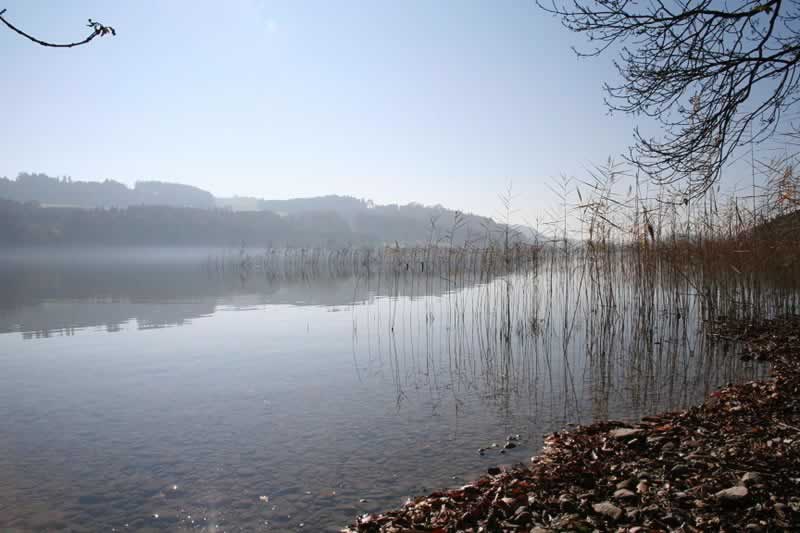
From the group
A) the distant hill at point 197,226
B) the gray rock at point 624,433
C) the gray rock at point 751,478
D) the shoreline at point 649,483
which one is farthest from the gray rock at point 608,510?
the distant hill at point 197,226

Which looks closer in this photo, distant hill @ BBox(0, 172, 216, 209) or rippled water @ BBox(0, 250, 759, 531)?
rippled water @ BBox(0, 250, 759, 531)

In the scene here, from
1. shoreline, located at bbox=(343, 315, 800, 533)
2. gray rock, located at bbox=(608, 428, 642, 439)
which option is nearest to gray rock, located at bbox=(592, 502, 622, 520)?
shoreline, located at bbox=(343, 315, 800, 533)

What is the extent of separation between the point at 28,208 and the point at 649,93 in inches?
5265

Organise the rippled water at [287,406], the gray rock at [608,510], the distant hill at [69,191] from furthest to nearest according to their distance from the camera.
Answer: the distant hill at [69,191]
the rippled water at [287,406]
the gray rock at [608,510]

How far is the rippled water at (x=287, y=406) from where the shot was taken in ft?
12.4

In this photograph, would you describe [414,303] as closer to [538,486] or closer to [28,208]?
[538,486]

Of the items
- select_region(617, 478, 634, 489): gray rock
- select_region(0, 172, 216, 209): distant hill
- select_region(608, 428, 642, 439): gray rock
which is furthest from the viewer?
select_region(0, 172, 216, 209): distant hill

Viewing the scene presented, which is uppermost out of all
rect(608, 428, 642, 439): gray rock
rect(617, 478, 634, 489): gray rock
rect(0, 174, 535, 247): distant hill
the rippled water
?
rect(0, 174, 535, 247): distant hill

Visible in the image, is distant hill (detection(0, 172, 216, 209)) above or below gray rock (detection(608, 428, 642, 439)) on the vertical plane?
above

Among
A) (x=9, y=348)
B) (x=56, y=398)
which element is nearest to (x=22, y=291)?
(x=9, y=348)

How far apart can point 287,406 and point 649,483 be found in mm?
4123

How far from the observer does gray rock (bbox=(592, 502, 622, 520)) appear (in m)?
2.67

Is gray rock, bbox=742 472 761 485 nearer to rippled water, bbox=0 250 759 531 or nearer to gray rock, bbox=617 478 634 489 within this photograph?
gray rock, bbox=617 478 634 489

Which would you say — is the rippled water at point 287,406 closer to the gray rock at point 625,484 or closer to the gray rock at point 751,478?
the gray rock at point 625,484
